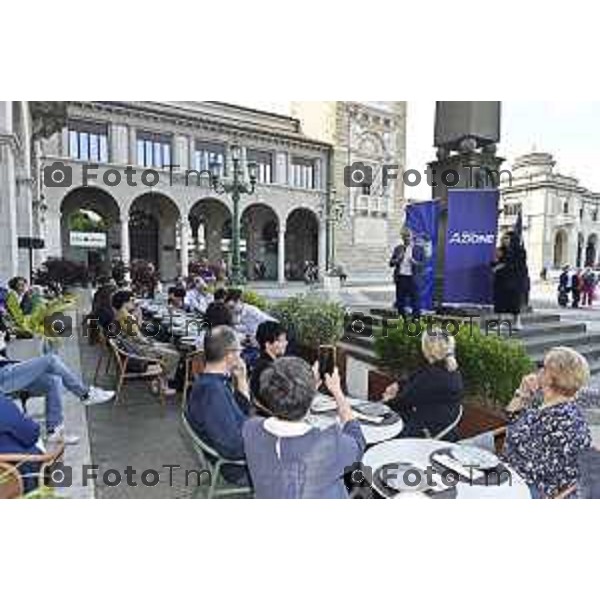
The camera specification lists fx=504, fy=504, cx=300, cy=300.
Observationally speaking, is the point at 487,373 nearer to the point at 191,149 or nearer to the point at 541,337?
the point at 541,337

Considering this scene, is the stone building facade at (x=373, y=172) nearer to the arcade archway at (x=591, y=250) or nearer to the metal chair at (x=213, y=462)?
the metal chair at (x=213, y=462)

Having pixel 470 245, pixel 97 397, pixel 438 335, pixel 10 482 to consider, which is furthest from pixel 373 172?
pixel 10 482

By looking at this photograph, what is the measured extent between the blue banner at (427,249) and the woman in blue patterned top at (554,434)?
5.58m

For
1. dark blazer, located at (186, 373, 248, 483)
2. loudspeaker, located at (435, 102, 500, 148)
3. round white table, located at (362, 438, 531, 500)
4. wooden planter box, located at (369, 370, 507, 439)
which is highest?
loudspeaker, located at (435, 102, 500, 148)

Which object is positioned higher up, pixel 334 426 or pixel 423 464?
pixel 334 426

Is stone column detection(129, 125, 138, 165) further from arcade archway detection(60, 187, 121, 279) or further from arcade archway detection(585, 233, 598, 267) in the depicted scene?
arcade archway detection(585, 233, 598, 267)

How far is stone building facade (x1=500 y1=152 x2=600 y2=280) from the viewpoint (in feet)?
135

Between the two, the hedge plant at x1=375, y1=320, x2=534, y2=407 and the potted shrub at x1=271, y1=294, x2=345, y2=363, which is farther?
the potted shrub at x1=271, y1=294, x2=345, y2=363

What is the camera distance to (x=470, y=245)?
25.3ft

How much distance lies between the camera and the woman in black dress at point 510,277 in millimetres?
7223

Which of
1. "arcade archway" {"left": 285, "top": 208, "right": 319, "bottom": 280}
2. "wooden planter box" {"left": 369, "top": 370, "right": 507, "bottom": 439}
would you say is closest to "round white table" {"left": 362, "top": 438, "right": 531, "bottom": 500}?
"wooden planter box" {"left": 369, "top": 370, "right": 507, "bottom": 439}

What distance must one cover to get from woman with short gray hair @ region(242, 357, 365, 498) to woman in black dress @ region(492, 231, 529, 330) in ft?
18.9

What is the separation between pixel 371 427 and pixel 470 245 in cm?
541
